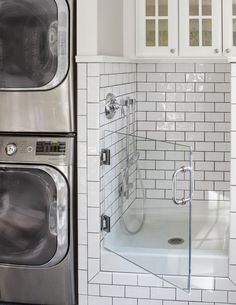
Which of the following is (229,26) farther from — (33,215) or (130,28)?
(33,215)

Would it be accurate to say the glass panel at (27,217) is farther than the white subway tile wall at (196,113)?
No

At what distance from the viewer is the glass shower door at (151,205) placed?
2.77 m

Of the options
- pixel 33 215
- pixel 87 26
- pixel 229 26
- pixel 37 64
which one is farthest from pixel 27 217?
pixel 229 26

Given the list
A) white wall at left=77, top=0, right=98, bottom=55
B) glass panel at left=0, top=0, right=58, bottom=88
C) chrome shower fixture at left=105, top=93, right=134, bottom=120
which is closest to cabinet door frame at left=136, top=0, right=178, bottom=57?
chrome shower fixture at left=105, top=93, right=134, bottom=120

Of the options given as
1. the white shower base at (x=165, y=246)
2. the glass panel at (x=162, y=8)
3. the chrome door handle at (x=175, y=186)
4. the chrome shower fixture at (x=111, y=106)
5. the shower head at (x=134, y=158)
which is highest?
the glass panel at (x=162, y=8)

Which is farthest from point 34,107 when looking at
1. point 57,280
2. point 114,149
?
point 57,280

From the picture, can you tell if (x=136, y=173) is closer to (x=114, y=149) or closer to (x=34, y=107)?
(x=114, y=149)

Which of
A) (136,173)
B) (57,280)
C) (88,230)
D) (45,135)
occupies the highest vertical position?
(45,135)

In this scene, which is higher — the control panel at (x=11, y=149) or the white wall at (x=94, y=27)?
the white wall at (x=94, y=27)

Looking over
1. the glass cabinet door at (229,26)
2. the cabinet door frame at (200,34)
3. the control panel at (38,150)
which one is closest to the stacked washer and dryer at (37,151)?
the control panel at (38,150)

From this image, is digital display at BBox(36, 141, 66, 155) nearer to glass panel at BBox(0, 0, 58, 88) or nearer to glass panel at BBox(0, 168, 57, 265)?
glass panel at BBox(0, 168, 57, 265)

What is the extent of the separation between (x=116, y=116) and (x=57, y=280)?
0.98 metres

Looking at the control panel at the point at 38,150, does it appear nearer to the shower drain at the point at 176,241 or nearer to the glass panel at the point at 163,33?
the shower drain at the point at 176,241

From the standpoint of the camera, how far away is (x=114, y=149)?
10.2ft
